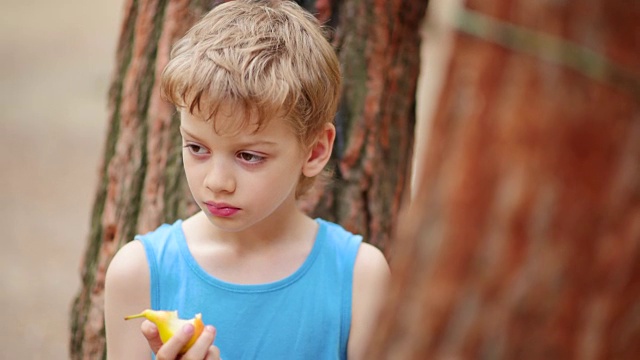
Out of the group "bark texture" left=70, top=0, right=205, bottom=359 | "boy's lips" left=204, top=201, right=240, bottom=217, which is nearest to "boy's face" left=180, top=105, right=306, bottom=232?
"boy's lips" left=204, top=201, right=240, bottom=217

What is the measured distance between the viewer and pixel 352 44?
13.6ft

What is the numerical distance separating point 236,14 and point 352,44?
1.13 m

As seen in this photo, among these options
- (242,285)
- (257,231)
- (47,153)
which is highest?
(257,231)

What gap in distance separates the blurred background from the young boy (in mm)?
3834

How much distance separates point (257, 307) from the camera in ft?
10.1

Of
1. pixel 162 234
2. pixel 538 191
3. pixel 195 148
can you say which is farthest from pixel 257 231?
pixel 538 191

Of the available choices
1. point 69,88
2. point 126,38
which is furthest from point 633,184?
point 69,88

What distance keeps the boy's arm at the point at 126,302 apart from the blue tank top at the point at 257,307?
0.12 feet

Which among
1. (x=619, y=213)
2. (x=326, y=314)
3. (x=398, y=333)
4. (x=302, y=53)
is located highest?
(x=302, y=53)

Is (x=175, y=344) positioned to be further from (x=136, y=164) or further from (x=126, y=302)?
(x=136, y=164)

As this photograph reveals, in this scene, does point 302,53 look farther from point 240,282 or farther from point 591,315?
point 591,315

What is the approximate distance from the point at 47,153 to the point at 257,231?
7.61 m

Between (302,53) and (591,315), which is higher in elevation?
(302,53)

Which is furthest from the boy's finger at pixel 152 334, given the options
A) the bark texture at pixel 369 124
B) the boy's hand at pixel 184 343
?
the bark texture at pixel 369 124
